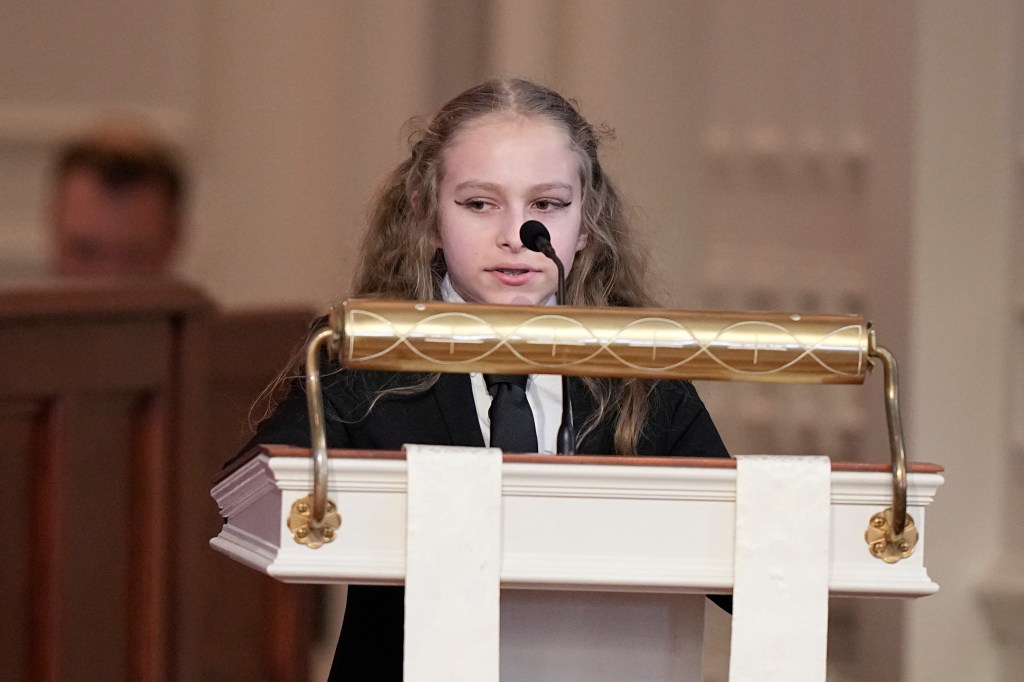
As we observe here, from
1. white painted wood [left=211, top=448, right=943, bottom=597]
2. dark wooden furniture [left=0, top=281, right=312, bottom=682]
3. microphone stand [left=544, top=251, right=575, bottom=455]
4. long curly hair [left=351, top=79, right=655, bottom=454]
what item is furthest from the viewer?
dark wooden furniture [left=0, top=281, right=312, bottom=682]

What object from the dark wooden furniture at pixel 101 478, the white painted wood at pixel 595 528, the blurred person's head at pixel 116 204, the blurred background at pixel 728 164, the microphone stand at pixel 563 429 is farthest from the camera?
the blurred person's head at pixel 116 204

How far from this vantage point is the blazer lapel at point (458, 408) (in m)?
1.78

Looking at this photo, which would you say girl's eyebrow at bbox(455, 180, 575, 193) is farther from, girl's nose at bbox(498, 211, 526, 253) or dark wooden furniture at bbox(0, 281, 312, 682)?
dark wooden furniture at bbox(0, 281, 312, 682)

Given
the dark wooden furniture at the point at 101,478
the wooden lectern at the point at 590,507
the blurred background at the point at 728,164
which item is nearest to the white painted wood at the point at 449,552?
the wooden lectern at the point at 590,507

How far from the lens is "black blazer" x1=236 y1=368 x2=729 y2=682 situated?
179 cm

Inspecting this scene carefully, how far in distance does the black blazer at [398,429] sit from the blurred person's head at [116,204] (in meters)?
3.53

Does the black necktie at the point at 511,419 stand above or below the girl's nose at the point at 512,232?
below

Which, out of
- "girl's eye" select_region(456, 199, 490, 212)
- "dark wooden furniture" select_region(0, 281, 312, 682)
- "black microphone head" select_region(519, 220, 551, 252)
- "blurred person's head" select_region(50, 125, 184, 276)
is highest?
"blurred person's head" select_region(50, 125, 184, 276)

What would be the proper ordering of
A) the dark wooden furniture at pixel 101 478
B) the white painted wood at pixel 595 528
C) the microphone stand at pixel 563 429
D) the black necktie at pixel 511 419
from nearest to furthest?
the white painted wood at pixel 595 528, the microphone stand at pixel 563 429, the black necktie at pixel 511 419, the dark wooden furniture at pixel 101 478

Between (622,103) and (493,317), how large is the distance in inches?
131

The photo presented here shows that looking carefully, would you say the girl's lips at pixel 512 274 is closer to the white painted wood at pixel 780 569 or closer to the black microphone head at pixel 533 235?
the black microphone head at pixel 533 235

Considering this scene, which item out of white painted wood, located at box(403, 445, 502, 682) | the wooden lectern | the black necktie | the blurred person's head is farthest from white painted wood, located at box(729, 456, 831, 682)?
the blurred person's head

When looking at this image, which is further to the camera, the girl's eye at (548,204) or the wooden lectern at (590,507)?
the girl's eye at (548,204)

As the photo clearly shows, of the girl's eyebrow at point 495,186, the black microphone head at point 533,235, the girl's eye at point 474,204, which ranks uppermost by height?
the girl's eyebrow at point 495,186
